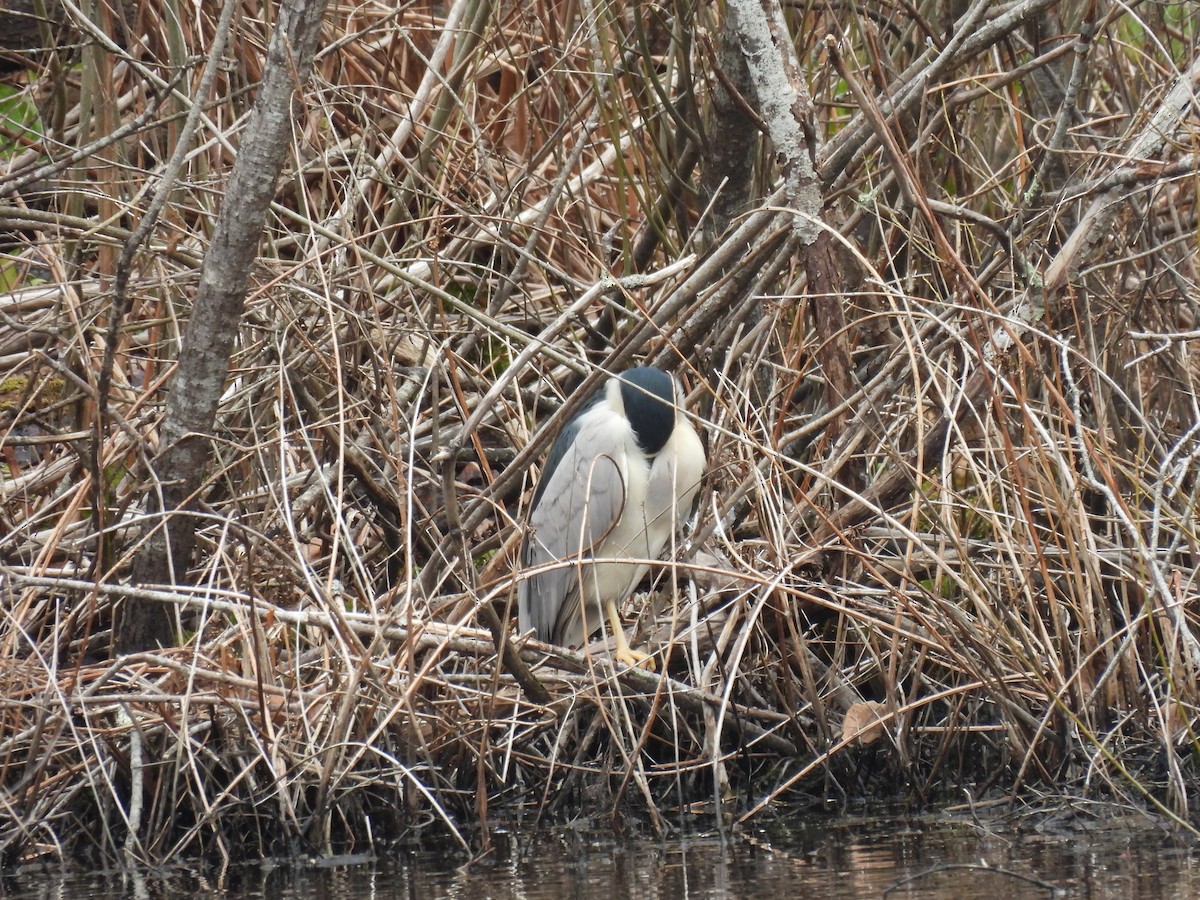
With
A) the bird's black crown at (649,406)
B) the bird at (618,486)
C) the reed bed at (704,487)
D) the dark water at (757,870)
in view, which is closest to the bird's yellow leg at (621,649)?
the bird at (618,486)

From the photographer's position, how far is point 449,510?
304cm

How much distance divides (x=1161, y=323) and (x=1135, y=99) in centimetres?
109

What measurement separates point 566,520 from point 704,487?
1.55ft

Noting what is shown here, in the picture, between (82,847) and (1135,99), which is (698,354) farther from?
(82,847)

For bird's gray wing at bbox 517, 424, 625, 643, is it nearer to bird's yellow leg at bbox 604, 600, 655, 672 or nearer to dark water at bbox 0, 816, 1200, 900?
bird's yellow leg at bbox 604, 600, 655, 672

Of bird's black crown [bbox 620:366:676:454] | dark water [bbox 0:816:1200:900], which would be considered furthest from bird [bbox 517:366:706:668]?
dark water [bbox 0:816:1200:900]

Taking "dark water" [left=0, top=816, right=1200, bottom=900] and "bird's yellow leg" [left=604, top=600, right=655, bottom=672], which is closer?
"dark water" [left=0, top=816, right=1200, bottom=900]

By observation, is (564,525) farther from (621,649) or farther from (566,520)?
(621,649)

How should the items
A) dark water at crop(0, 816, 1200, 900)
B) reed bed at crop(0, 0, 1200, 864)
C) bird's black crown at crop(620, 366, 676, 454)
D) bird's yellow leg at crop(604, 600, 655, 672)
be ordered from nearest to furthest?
dark water at crop(0, 816, 1200, 900) → reed bed at crop(0, 0, 1200, 864) → bird's black crown at crop(620, 366, 676, 454) → bird's yellow leg at crop(604, 600, 655, 672)

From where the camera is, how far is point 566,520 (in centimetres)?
460

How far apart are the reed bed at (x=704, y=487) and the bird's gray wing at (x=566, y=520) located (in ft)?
0.49

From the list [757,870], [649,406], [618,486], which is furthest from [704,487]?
[757,870]

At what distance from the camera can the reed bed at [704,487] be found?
3.52m

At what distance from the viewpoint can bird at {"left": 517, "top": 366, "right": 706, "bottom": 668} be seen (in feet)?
14.2
